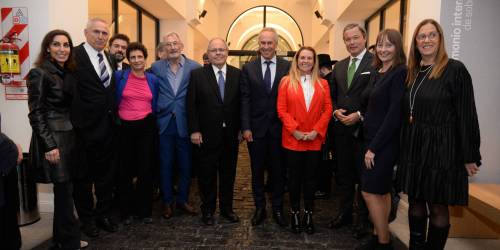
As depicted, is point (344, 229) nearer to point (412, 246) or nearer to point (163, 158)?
point (412, 246)

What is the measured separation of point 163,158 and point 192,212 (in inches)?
26.4

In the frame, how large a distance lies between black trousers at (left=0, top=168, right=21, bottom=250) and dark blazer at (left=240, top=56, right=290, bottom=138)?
6.55 feet

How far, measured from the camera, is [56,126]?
2854 mm

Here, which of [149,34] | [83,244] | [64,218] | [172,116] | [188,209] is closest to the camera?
[64,218]

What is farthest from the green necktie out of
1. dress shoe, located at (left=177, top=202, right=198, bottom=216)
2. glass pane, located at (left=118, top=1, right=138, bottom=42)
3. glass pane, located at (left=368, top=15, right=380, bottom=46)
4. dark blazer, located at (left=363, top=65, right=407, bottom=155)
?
glass pane, located at (left=118, top=1, right=138, bottom=42)

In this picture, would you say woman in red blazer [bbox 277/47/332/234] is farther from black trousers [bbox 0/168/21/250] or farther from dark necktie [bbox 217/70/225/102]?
black trousers [bbox 0/168/21/250]

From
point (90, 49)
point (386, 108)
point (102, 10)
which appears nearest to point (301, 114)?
point (386, 108)

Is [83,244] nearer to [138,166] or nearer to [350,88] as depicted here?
[138,166]

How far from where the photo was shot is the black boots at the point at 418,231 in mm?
2631

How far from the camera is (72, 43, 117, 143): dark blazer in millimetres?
3281

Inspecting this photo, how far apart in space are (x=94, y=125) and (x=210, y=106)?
1077mm

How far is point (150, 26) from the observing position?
8.81m

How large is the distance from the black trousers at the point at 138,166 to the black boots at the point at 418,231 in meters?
2.49

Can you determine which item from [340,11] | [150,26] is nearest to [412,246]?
[340,11]
